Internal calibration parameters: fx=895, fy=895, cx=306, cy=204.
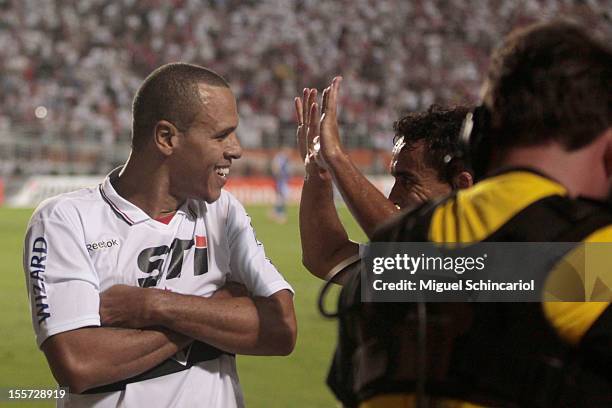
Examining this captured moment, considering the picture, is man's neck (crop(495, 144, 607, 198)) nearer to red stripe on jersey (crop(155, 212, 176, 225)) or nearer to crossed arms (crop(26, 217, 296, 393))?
crossed arms (crop(26, 217, 296, 393))

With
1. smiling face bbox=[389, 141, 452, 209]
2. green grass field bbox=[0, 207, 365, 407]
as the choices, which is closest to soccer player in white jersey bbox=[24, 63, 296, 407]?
smiling face bbox=[389, 141, 452, 209]

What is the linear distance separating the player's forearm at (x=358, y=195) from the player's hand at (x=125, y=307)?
0.71 metres

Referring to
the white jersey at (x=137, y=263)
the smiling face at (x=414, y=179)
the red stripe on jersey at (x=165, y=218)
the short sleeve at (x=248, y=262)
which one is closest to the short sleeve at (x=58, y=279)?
the white jersey at (x=137, y=263)

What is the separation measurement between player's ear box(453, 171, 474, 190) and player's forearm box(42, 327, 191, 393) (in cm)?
113

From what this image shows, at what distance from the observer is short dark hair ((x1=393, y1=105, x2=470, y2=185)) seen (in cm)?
317

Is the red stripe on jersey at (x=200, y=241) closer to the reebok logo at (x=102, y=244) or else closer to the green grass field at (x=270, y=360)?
the reebok logo at (x=102, y=244)

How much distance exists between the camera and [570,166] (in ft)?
5.38

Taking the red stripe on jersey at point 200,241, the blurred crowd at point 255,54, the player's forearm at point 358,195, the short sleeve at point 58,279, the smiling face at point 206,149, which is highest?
the blurred crowd at point 255,54

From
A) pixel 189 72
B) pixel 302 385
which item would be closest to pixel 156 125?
pixel 189 72

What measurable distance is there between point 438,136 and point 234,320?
982mm

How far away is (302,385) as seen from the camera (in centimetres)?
708

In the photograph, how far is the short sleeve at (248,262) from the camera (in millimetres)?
3123

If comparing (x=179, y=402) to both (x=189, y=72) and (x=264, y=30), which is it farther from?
(x=264, y=30)

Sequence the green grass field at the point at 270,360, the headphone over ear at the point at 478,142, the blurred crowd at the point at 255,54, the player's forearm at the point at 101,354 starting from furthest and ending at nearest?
1. the blurred crowd at the point at 255,54
2. the green grass field at the point at 270,360
3. the player's forearm at the point at 101,354
4. the headphone over ear at the point at 478,142
